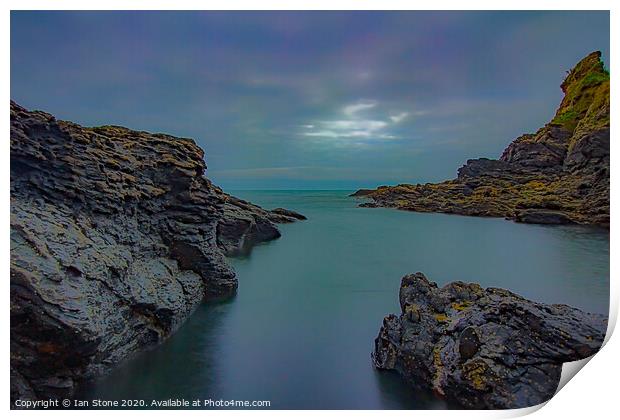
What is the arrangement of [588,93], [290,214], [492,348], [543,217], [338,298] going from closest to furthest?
[492,348], [588,93], [543,217], [338,298], [290,214]

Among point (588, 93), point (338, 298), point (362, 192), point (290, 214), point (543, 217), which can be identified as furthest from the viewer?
point (290, 214)

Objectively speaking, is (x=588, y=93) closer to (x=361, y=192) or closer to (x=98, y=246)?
(x=361, y=192)

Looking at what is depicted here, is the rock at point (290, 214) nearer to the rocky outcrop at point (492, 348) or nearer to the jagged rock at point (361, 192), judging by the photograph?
the jagged rock at point (361, 192)

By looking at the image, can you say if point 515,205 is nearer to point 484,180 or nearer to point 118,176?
point 484,180

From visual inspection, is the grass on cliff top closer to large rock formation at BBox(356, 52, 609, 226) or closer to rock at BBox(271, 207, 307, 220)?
large rock formation at BBox(356, 52, 609, 226)

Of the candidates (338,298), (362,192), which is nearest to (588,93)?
(362,192)

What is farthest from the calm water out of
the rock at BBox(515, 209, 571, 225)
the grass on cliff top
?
the grass on cliff top

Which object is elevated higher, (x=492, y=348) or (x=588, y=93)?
(x=588, y=93)
